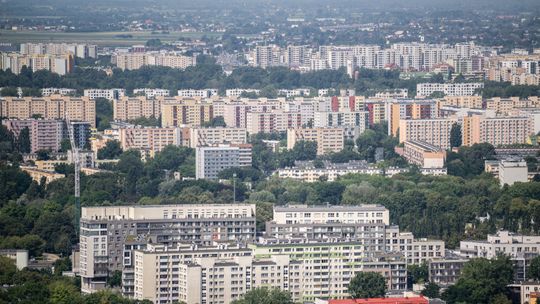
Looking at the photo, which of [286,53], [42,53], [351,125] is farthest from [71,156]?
[286,53]

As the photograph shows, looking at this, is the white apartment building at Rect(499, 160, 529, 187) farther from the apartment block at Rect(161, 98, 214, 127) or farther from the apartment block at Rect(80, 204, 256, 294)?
the apartment block at Rect(161, 98, 214, 127)

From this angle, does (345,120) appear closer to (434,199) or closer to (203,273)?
(434,199)

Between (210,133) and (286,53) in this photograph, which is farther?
(286,53)

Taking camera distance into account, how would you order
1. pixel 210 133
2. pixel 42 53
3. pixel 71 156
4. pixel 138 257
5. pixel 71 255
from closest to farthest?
pixel 138 257 < pixel 71 255 < pixel 71 156 < pixel 210 133 < pixel 42 53

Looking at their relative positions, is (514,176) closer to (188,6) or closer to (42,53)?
(42,53)

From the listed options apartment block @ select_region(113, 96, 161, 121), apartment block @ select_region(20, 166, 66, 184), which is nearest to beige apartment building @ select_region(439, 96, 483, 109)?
apartment block @ select_region(113, 96, 161, 121)

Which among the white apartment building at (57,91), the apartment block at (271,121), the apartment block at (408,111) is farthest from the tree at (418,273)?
the white apartment building at (57,91)
